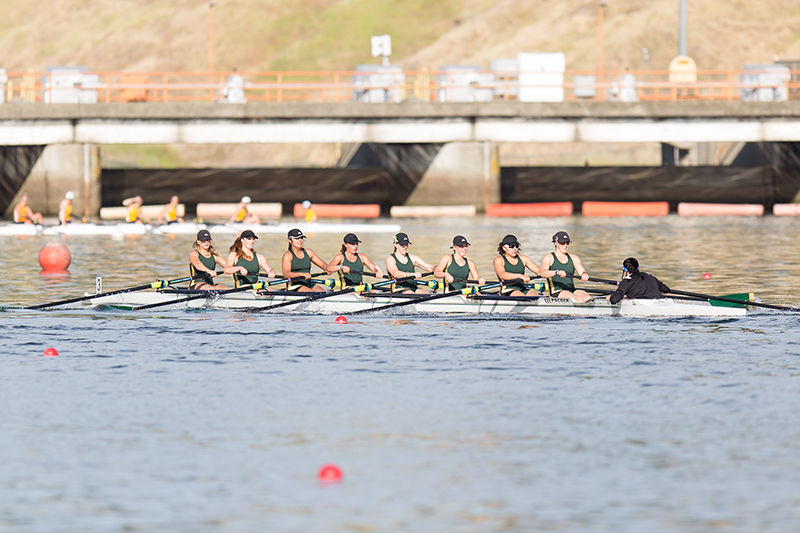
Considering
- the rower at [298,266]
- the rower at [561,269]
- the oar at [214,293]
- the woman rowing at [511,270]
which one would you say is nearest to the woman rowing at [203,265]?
the oar at [214,293]

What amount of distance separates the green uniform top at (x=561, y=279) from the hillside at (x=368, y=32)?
7956 centimetres

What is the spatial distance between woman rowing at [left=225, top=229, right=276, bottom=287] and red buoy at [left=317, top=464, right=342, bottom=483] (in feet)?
41.7

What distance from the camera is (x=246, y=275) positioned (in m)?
26.3

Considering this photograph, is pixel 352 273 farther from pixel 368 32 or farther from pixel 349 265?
pixel 368 32

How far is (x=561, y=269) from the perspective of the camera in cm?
2462

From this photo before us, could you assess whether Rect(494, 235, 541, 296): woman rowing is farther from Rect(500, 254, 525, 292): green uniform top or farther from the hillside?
the hillside

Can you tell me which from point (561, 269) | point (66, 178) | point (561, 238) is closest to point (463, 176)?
point (66, 178)

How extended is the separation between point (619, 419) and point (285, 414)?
13.1ft

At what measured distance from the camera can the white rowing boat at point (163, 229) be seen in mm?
45844

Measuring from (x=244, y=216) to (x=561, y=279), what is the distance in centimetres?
2529

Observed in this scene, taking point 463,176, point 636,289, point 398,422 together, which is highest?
A: point 463,176

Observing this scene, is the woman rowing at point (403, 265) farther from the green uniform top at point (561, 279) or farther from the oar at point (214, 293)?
the green uniform top at point (561, 279)

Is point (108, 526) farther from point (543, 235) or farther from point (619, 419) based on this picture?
point (543, 235)

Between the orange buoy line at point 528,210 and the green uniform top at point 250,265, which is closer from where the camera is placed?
the green uniform top at point 250,265
